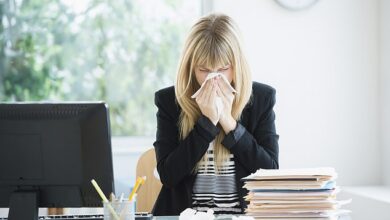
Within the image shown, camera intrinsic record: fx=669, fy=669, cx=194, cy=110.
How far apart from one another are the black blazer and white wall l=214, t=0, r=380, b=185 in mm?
1303

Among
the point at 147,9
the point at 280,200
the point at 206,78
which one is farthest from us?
the point at 147,9

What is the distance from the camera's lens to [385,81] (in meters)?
3.51

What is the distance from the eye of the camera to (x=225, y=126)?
6.80ft

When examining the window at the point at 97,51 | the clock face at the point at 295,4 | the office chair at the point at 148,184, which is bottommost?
the office chair at the point at 148,184

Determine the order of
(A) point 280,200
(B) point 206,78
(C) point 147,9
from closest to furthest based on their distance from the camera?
(A) point 280,200 < (B) point 206,78 < (C) point 147,9

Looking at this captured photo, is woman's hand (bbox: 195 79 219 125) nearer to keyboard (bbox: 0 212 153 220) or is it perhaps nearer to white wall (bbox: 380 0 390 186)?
keyboard (bbox: 0 212 153 220)

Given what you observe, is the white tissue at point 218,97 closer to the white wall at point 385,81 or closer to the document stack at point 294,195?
the document stack at point 294,195

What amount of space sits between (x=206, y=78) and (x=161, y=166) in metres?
0.32

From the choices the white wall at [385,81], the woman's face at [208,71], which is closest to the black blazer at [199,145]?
the woman's face at [208,71]

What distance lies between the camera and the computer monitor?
5.56ft

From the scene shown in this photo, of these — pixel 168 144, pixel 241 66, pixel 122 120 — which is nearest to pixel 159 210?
pixel 168 144

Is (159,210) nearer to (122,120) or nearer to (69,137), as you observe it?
(69,137)

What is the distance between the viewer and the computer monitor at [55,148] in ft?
5.56

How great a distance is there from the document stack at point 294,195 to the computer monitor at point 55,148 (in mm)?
384
